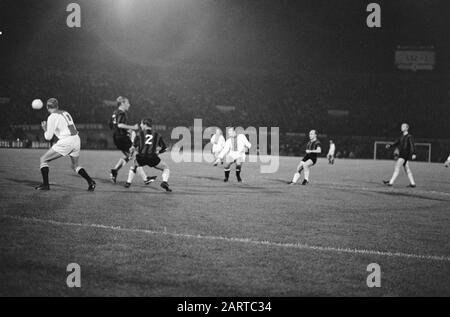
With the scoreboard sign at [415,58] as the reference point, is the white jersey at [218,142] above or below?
below

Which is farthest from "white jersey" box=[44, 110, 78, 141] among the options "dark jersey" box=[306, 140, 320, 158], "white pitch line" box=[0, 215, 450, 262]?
"dark jersey" box=[306, 140, 320, 158]

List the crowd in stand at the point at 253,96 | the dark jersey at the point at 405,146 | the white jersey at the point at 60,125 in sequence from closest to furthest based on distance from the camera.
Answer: the white jersey at the point at 60,125 < the dark jersey at the point at 405,146 < the crowd in stand at the point at 253,96

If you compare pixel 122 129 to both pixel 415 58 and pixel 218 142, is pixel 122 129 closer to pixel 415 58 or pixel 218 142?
pixel 218 142

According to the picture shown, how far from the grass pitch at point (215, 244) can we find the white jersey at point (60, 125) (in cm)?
139

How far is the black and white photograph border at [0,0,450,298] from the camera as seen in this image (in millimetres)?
5168

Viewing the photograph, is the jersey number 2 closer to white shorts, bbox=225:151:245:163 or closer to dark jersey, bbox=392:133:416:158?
white shorts, bbox=225:151:245:163

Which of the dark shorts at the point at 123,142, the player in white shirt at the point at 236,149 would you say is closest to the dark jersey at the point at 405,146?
the player in white shirt at the point at 236,149

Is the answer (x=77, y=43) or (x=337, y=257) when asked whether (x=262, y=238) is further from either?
(x=77, y=43)

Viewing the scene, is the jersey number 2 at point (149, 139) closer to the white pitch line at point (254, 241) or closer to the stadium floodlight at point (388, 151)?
the white pitch line at point (254, 241)

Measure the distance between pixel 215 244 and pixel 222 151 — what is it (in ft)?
38.6

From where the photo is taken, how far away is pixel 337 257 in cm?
587

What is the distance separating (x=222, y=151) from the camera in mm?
18000

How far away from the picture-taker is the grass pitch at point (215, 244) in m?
4.64

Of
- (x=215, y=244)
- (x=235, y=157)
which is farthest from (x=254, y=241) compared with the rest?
(x=235, y=157)
